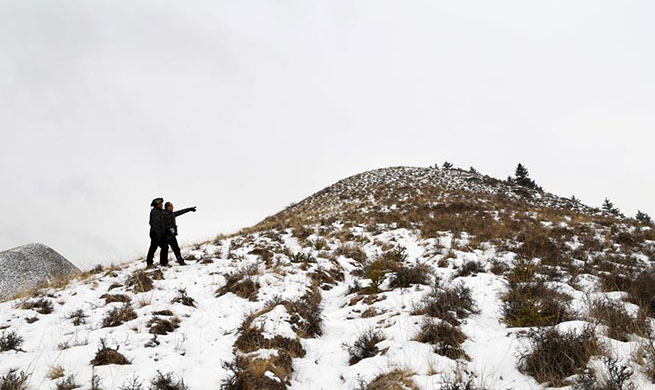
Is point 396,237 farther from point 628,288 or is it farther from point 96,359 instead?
point 96,359

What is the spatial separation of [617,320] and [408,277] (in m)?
3.26

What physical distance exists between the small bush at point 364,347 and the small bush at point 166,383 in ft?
6.52

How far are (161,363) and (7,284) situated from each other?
28.4ft

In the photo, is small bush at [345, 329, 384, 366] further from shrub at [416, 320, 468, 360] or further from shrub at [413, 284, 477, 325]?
shrub at [413, 284, 477, 325]

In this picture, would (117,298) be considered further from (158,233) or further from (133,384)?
(133,384)

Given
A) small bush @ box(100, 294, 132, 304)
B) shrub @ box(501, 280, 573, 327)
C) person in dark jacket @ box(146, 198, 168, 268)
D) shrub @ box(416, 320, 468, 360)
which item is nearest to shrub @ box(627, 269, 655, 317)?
shrub @ box(501, 280, 573, 327)

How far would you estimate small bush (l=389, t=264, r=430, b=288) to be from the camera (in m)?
6.57

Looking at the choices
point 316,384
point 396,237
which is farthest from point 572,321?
point 396,237

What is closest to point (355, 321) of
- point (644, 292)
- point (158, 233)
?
point (644, 292)

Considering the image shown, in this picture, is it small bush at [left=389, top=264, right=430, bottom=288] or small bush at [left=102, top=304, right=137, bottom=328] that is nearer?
small bush at [left=102, top=304, right=137, bottom=328]

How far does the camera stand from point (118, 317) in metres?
5.18

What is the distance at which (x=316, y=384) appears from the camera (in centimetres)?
381

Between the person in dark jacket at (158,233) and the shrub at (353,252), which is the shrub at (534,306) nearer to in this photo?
the shrub at (353,252)

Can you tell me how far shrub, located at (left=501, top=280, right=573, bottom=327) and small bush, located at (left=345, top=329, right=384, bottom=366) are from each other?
1.90 meters
